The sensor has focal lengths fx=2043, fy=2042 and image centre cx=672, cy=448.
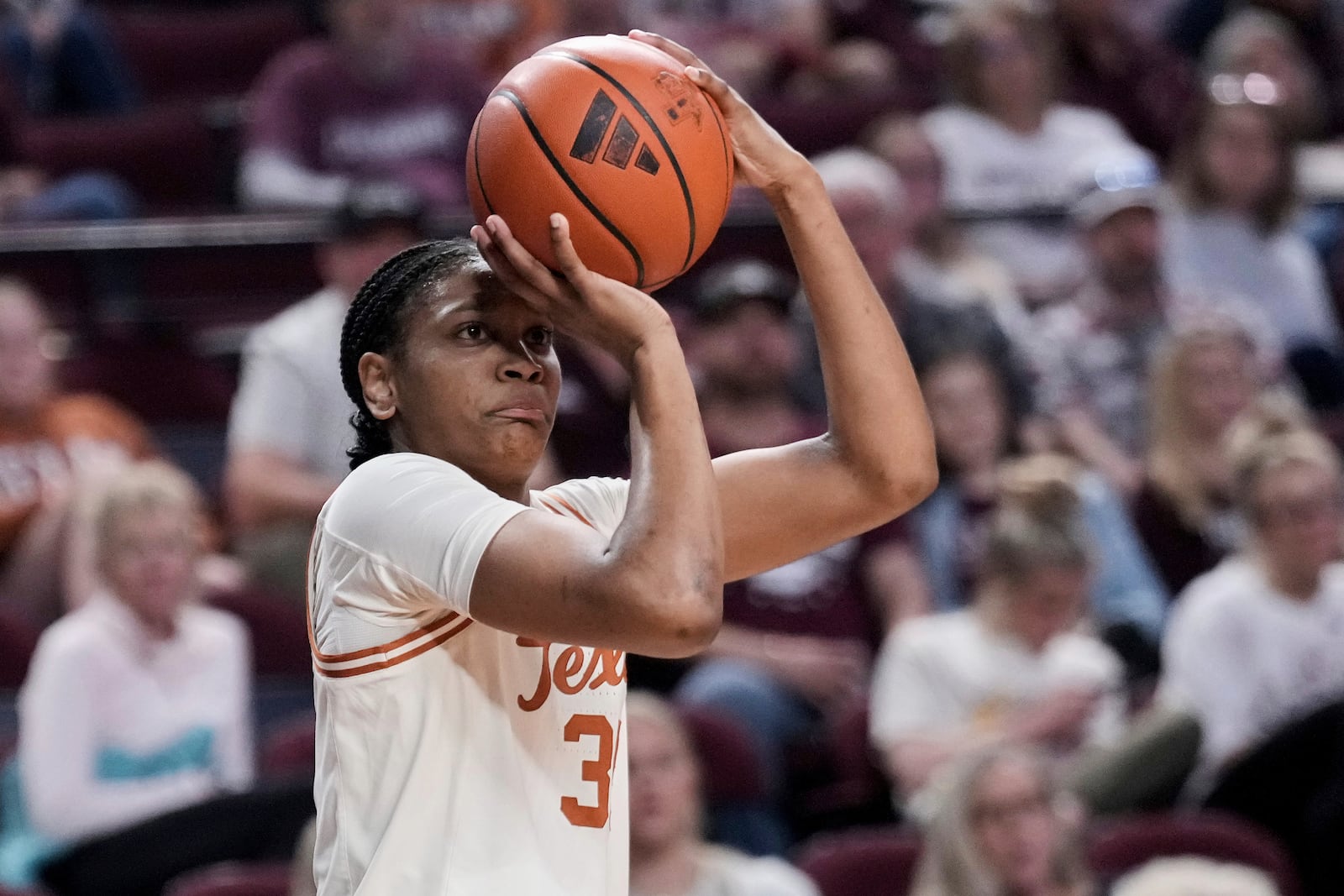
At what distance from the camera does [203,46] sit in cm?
863

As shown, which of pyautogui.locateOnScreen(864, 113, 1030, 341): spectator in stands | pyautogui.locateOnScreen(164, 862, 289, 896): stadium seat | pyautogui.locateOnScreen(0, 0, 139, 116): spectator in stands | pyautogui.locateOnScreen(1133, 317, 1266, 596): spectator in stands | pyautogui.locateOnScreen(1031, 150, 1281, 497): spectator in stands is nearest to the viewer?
pyautogui.locateOnScreen(164, 862, 289, 896): stadium seat

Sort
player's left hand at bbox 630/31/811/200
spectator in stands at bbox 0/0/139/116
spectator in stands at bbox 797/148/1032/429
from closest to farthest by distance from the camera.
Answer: player's left hand at bbox 630/31/811/200
spectator in stands at bbox 797/148/1032/429
spectator in stands at bbox 0/0/139/116

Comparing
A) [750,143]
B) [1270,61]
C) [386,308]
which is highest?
[750,143]

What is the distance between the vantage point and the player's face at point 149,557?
490 cm

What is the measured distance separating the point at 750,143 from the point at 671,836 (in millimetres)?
2283

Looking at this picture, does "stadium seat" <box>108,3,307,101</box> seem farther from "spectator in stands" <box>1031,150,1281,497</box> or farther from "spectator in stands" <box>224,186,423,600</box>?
"spectator in stands" <box>1031,150,1281,497</box>

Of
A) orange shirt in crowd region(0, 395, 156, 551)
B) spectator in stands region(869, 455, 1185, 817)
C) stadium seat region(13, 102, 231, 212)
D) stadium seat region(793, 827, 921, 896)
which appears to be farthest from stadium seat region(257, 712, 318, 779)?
stadium seat region(13, 102, 231, 212)

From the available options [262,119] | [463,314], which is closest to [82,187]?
[262,119]

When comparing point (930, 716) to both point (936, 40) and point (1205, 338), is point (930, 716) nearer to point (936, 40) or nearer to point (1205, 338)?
point (1205, 338)

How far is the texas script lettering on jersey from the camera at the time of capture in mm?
2322

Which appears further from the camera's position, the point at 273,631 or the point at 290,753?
the point at 273,631

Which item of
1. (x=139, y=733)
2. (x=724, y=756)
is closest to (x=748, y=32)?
(x=724, y=756)

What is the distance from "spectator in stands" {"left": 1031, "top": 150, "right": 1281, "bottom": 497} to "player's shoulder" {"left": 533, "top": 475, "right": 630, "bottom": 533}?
13.3 feet

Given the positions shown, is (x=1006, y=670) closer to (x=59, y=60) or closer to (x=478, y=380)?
(x=478, y=380)
